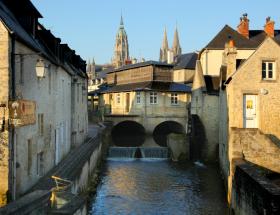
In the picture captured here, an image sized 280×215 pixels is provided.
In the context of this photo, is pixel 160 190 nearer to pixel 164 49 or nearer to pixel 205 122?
Result: pixel 205 122

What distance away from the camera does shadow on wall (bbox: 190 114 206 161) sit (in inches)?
1264

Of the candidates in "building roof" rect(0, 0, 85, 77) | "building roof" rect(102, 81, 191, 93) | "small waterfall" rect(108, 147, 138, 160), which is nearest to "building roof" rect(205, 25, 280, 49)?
"building roof" rect(102, 81, 191, 93)

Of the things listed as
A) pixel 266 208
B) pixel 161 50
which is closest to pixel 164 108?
pixel 266 208

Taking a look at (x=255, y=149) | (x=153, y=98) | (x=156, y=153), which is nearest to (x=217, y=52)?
(x=153, y=98)

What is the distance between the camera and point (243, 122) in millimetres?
20375

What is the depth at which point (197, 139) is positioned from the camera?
3231cm

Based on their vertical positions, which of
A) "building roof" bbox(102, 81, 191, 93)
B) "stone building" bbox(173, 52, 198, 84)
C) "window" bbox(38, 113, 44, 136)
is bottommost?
"window" bbox(38, 113, 44, 136)

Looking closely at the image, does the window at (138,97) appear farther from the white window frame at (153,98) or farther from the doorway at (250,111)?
the doorway at (250,111)

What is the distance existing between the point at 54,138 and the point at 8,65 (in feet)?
27.3

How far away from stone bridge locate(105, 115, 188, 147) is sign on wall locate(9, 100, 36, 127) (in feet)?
96.6

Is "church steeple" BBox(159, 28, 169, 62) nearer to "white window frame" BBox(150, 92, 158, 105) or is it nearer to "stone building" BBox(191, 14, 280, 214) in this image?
"white window frame" BBox(150, 92, 158, 105)

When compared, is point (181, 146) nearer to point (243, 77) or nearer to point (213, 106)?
point (213, 106)

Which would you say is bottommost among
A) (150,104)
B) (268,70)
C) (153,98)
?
(150,104)

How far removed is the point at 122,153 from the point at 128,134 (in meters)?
19.0
